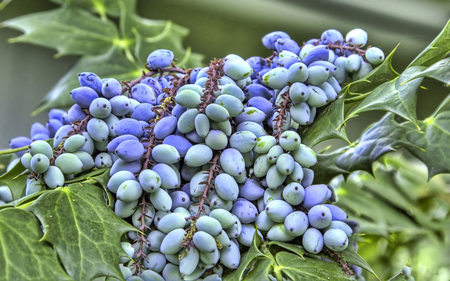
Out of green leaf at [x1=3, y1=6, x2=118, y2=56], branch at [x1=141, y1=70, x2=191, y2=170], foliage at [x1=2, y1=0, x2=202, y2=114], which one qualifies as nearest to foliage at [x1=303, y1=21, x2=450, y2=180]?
branch at [x1=141, y1=70, x2=191, y2=170]

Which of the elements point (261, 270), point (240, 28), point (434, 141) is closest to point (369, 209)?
point (434, 141)

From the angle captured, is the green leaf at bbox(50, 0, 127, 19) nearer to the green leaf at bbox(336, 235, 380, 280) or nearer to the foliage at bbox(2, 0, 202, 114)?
the foliage at bbox(2, 0, 202, 114)

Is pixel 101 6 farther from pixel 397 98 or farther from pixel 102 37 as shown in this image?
pixel 397 98

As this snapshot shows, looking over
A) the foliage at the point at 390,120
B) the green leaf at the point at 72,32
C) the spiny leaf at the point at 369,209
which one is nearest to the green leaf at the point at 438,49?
the foliage at the point at 390,120

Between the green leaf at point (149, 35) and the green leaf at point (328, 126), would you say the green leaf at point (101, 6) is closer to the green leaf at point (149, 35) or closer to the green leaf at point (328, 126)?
the green leaf at point (149, 35)

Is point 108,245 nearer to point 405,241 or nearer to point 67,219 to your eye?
point 67,219

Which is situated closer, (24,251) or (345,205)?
(24,251)

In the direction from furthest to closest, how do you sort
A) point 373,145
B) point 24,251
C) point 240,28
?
1. point 240,28
2. point 373,145
3. point 24,251
